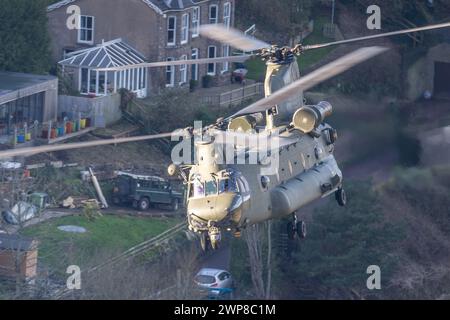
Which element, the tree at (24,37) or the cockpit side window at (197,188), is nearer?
the cockpit side window at (197,188)

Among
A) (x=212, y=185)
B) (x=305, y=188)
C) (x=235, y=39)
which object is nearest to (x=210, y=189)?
(x=212, y=185)

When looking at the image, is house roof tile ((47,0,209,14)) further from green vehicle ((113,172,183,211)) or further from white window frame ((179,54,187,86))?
green vehicle ((113,172,183,211))

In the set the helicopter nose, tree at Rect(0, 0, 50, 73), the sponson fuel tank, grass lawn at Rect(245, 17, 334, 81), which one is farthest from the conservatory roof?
the helicopter nose

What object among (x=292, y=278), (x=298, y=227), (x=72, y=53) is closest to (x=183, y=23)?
(x=72, y=53)

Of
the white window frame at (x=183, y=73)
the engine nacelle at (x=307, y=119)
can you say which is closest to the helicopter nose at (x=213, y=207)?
the engine nacelle at (x=307, y=119)

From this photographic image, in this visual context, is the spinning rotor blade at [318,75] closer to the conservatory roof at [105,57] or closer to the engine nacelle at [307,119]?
the engine nacelle at [307,119]

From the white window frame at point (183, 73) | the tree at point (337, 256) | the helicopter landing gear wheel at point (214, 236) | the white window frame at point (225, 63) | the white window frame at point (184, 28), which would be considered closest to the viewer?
the helicopter landing gear wheel at point (214, 236)

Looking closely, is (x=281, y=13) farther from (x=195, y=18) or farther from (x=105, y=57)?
(x=105, y=57)
